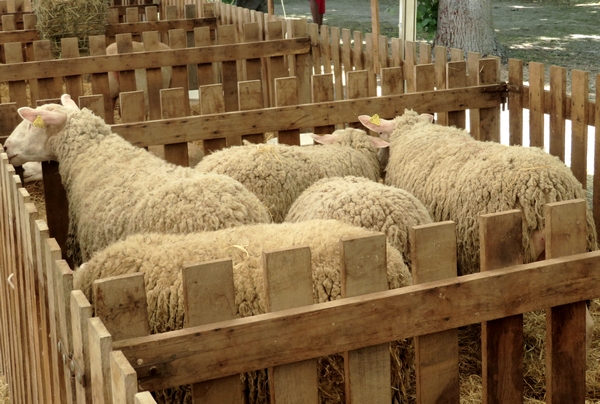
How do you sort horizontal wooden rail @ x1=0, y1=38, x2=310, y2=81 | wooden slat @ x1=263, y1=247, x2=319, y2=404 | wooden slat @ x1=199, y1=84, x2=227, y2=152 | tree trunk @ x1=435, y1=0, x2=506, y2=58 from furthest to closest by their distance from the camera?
tree trunk @ x1=435, y1=0, x2=506, y2=58 → horizontal wooden rail @ x1=0, y1=38, x2=310, y2=81 → wooden slat @ x1=199, y1=84, x2=227, y2=152 → wooden slat @ x1=263, y1=247, x2=319, y2=404

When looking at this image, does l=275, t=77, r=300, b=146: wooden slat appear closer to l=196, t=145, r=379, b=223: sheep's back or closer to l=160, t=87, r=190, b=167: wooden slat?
l=160, t=87, r=190, b=167: wooden slat

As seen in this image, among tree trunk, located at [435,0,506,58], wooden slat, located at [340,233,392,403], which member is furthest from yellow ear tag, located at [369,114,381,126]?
tree trunk, located at [435,0,506,58]

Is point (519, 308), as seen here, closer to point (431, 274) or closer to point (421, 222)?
point (431, 274)

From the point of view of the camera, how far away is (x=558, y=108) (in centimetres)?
518

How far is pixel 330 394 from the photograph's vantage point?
8.36 ft

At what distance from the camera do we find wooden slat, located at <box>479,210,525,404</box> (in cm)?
237

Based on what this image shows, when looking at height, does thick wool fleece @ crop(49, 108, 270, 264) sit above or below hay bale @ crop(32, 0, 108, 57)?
below

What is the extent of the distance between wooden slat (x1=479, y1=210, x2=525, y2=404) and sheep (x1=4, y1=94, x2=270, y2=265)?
1328mm

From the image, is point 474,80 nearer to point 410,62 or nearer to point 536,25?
point 410,62

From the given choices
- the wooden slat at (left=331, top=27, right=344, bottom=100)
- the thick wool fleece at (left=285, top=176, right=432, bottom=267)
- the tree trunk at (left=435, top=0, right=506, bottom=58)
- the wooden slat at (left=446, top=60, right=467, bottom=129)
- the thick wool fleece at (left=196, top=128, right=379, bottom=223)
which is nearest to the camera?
the thick wool fleece at (left=285, top=176, right=432, bottom=267)

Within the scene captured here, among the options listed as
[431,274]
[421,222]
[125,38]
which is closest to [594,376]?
[421,222]

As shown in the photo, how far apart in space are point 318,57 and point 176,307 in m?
5.65

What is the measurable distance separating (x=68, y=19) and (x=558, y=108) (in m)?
7.76

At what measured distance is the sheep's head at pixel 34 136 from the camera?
14.7 feet
